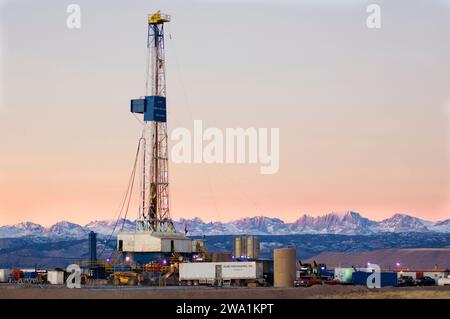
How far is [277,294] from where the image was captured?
95125 mm

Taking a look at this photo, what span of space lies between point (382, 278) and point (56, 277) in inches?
1482

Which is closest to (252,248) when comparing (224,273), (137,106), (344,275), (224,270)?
(344,275)

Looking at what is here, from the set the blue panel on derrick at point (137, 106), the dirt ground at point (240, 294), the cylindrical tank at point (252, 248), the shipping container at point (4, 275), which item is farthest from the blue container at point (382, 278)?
the shipping container at point (4, 275)

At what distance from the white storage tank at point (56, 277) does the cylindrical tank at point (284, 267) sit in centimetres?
2566

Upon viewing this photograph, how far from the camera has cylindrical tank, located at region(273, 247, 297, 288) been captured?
364ft

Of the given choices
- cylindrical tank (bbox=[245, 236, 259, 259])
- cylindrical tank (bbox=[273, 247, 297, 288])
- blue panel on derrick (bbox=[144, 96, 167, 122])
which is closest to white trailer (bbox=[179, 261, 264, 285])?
cylindrical tank (bbox=[273, 247, 297, 288])

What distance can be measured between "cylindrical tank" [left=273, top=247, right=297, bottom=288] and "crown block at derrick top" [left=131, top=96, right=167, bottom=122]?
29825mm

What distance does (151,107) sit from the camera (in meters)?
134

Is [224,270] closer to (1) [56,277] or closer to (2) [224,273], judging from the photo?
(2) [224,273]
